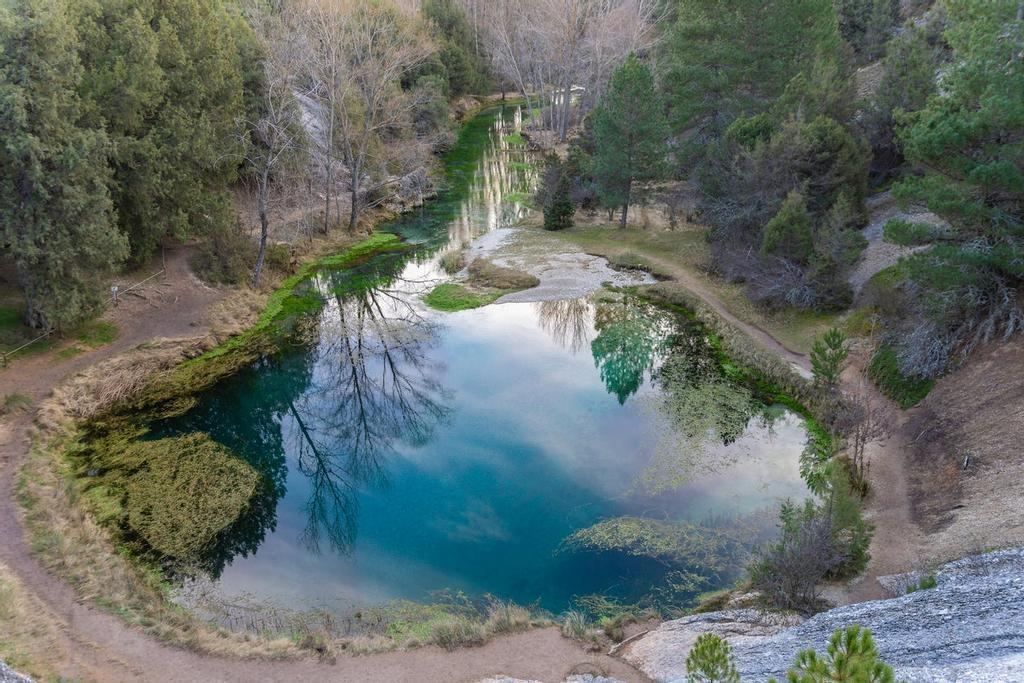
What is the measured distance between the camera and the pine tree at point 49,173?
23891 millimetres

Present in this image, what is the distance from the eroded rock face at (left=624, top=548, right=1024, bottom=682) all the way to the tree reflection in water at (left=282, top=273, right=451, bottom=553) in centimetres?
937

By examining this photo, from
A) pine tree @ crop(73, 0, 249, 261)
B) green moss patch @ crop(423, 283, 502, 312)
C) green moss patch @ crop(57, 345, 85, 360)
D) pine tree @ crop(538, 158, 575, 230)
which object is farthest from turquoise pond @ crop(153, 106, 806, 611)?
pine tree @ crop(538, 158, 575, 230)

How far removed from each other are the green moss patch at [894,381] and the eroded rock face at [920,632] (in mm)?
8942

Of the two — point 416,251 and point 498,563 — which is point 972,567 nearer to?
point 498,563

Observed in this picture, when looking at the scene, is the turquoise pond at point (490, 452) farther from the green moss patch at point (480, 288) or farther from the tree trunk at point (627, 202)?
the tree trunk at point (627, 202)

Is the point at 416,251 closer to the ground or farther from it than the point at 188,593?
farther from it

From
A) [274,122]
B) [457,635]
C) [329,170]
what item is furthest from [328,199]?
[457,635]

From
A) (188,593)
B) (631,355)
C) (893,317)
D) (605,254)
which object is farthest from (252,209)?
(893,317)

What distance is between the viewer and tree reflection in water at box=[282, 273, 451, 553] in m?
22.1

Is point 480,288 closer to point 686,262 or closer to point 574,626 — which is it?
point 686,262

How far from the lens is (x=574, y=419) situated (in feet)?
83.7

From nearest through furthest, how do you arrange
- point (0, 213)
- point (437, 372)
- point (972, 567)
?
point (972, 567) → point (0, 213) → point (437, 372)

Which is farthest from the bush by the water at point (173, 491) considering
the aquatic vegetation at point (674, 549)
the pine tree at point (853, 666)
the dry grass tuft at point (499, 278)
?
the dry grass tuft at point (499, 278)

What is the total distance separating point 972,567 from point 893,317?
536 inches
